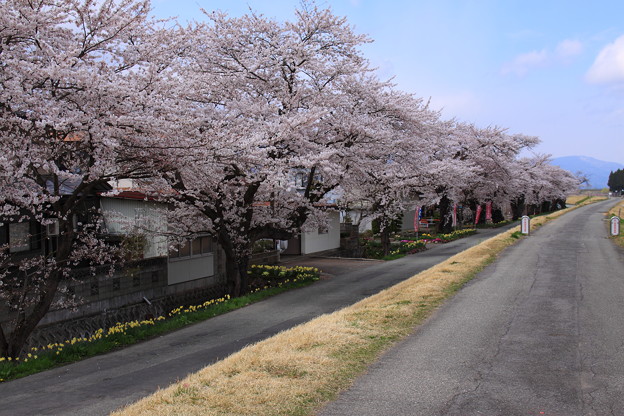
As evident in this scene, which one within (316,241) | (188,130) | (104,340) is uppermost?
(188,130)

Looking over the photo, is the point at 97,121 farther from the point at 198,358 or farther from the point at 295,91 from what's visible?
the point at 295,91

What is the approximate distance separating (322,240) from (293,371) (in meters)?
23.6

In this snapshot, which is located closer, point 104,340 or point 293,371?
point 293,371

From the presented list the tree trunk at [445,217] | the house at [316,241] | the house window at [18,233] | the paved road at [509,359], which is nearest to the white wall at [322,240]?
the house at [316,241]

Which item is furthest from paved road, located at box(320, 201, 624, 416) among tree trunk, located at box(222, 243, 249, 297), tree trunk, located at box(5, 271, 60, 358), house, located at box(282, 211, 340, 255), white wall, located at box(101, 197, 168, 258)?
house, located at box(282, 211, 340, 255)

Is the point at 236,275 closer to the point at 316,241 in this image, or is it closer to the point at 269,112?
the point at 269,112

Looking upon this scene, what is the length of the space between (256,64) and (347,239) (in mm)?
18473

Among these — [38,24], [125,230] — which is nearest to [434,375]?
[38,24]

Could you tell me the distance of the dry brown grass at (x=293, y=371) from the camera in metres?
5.07

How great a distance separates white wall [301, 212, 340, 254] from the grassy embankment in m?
18.4

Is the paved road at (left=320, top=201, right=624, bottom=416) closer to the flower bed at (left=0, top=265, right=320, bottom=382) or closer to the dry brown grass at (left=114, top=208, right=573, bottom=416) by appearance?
the dry brown grass at (left=114, top=208, right=573, bottom=416)

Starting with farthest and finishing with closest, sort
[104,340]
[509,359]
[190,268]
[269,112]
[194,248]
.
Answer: [194,248], [190,268], [269,112], [104,340], [509,359]

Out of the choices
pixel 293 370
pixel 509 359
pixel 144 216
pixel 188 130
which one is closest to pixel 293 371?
pixel 293 370

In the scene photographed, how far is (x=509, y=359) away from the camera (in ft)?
21.5
